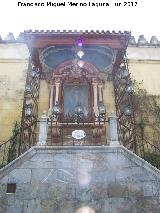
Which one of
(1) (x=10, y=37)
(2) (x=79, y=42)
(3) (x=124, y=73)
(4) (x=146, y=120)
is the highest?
(1) (x=10, y=37)

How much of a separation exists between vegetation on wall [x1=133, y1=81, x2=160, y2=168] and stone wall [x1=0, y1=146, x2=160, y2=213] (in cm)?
343

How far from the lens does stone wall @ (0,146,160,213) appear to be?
10.5m

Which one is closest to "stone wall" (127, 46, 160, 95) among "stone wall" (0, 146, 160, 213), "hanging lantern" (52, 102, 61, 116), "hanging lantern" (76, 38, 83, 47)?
"hanging lantern" (76, 38, 83, 47)

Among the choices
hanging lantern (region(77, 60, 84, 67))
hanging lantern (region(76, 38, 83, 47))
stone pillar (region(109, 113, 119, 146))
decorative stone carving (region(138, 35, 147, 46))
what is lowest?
stone pillar (region(109, 113, 119, 146))

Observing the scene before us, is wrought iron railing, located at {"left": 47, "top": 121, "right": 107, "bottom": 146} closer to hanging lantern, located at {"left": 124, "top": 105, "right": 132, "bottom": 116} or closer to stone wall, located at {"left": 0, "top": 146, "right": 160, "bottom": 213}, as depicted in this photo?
hanging lantern, located at {"left": 124, "top": 105, "right": 132, "bottom": 116}

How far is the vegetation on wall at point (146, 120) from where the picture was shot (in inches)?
602

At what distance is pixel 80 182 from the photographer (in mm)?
10938

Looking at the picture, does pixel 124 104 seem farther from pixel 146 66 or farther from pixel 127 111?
pixel 146 66

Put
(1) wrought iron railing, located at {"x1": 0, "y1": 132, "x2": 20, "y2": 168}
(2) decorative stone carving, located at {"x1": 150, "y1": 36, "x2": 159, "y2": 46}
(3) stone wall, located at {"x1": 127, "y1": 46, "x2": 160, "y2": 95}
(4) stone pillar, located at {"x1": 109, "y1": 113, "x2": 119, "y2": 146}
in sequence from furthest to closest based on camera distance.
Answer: (2) decorative stone carving, located at {"x1": 150, "y1": 36, "x2": 159, "y2": 46}, (3) stone wall, located at {"x1": 127, "y1": 46, "x2": 160, "y2": 95}, (1) wrought iron railing, located at {"x1": 0, "y1": 132, "x2": 20, "y2": 168}, (4) stone pillar, located at {"x1": 109, "y1": 113, "x2": 119, "y2": 146}

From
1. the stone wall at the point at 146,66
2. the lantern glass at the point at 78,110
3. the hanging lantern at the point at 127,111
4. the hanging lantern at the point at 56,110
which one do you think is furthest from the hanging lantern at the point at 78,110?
the stone wall at the point at 146,66

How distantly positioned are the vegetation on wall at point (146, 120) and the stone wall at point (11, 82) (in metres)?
5.32

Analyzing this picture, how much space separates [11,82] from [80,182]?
816 centimetres

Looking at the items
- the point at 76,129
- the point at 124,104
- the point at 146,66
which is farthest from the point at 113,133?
the point at 146,66

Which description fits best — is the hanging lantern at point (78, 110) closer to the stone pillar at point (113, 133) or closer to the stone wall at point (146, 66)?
the stone pillar at point (113, 133)
